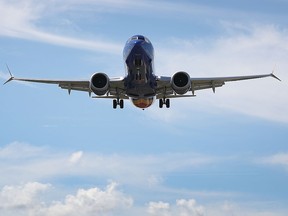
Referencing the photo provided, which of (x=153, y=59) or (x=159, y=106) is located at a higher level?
(x=153, y=59)

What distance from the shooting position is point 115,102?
1998 inches

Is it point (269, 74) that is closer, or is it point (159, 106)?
point (269, 74)

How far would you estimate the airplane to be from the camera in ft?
140

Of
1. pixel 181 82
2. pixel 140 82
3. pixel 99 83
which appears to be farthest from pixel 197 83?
pixel 99 83

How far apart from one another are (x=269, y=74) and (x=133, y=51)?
10.8 m

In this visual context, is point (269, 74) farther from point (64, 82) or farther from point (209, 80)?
point (64, 82)

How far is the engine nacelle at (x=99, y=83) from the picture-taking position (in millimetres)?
42844

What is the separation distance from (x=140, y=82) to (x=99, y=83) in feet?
9.67

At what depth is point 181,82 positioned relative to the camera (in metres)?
43.3

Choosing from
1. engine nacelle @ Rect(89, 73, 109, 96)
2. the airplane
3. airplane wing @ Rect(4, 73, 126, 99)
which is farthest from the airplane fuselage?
engine nacelle @ Rect(89, 73, 109, 96)

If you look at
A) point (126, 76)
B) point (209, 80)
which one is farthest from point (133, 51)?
point (209, 80)

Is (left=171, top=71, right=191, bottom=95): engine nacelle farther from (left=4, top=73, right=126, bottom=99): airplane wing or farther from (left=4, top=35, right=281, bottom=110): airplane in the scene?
(left=4, top=73, right=126, bottom=99): airplane wing

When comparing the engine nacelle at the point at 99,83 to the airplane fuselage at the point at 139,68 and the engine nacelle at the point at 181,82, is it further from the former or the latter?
the engine nacelle at the point at 181,82

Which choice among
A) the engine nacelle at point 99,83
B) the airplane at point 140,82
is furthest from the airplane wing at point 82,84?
the engine nacelle at point 99,83
